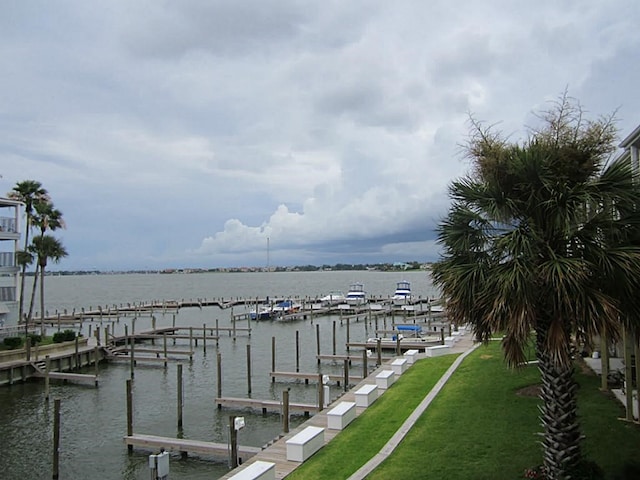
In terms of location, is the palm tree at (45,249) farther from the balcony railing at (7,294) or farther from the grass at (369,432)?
the grass at (369,432)

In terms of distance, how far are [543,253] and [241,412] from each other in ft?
66.1

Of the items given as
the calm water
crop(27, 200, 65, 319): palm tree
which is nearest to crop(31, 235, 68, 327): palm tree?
crop(27, 200, 65, 319): palm tree

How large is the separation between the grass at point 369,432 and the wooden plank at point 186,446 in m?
4.37

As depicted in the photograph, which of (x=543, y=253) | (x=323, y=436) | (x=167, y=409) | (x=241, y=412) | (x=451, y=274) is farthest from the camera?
(x=167, y=409)

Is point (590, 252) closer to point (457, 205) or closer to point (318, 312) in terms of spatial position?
point (457, 205)

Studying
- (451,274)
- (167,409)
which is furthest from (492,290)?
Result: (167,409)

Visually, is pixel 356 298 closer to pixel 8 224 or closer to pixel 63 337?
pixel 63 337

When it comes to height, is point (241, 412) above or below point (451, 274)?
below

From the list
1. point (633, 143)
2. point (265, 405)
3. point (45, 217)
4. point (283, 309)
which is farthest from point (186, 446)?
point (283, 309)

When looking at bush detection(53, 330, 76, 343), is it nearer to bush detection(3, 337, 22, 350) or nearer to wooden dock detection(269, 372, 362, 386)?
bush detection(3, 337, 22, 350)

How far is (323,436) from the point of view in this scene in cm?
1404

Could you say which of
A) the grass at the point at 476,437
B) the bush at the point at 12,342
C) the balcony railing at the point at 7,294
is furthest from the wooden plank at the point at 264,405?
the balcony railing at the point at 7,294

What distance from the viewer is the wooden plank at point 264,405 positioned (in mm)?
23891

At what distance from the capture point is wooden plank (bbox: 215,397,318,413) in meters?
23.9
